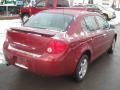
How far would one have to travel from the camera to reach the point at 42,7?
53.0 ft

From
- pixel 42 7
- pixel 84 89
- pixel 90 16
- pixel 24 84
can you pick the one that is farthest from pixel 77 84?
pixel 42 7

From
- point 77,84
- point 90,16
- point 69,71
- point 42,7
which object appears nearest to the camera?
point 69,71

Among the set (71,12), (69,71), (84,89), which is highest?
(71,12)

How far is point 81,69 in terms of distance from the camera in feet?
17.3

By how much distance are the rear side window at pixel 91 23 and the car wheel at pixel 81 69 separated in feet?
2.47

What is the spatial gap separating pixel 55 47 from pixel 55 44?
0.06m

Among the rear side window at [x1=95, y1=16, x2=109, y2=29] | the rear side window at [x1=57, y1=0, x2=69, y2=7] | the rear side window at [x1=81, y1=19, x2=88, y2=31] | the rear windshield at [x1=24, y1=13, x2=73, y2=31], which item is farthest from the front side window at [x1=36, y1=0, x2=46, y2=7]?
the rear side window at [x1=81, y1=19, x2=88, y2=31]

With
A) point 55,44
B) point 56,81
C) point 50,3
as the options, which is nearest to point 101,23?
point 56,81

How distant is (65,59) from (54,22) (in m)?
1.17

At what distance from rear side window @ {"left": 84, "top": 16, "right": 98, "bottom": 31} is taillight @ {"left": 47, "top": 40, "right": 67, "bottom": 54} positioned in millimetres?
1328

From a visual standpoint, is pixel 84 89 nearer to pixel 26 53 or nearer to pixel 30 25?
pixel 26 53

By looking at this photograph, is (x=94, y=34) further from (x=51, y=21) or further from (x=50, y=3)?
(x=50, y=3)

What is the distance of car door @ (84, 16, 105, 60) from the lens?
5.58 metres

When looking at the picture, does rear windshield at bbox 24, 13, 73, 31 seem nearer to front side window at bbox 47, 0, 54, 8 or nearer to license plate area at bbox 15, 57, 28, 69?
license plate area at bbox 15, 57, 28, 69
